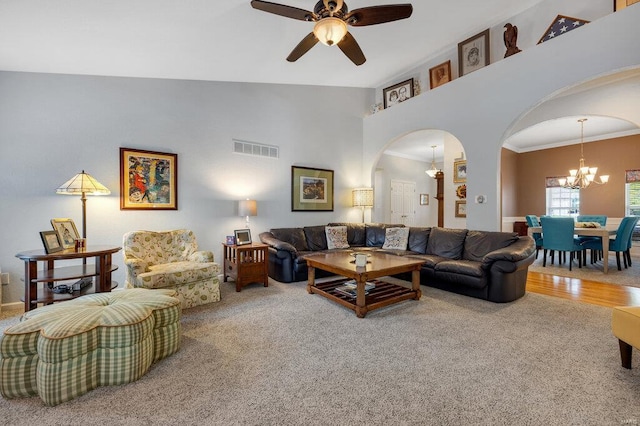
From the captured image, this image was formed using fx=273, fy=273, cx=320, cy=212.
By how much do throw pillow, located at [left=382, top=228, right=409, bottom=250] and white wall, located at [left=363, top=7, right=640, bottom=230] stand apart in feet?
3.37

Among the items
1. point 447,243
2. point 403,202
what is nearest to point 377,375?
point 447,243

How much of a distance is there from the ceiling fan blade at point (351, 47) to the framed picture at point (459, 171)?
411cm

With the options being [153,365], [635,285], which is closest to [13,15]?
[153,365]

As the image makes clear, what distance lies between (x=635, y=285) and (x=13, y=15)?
7.81 metres

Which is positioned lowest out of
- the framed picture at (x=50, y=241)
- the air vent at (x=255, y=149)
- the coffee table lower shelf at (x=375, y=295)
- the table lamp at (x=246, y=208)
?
the coffee table lower shelf at (x=375, y=295)

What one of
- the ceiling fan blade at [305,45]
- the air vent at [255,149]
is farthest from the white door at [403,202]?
the ceiling fan blade at [305,45]

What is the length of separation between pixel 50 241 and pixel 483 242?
5086mm

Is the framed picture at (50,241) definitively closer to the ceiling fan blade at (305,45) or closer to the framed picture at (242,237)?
the framed picture at (242,237)

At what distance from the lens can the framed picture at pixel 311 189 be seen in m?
5.23

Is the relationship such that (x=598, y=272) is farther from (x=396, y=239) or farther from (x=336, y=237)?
(x=336, y=237)

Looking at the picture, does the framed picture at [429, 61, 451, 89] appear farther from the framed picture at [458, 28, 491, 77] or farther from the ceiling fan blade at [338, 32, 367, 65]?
the ceiling fan blade at [338, 32, 367, 65]

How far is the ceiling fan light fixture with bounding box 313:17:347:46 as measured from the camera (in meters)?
2.32

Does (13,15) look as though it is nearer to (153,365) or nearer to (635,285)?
(153,365)

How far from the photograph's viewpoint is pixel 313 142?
5.48 metres
